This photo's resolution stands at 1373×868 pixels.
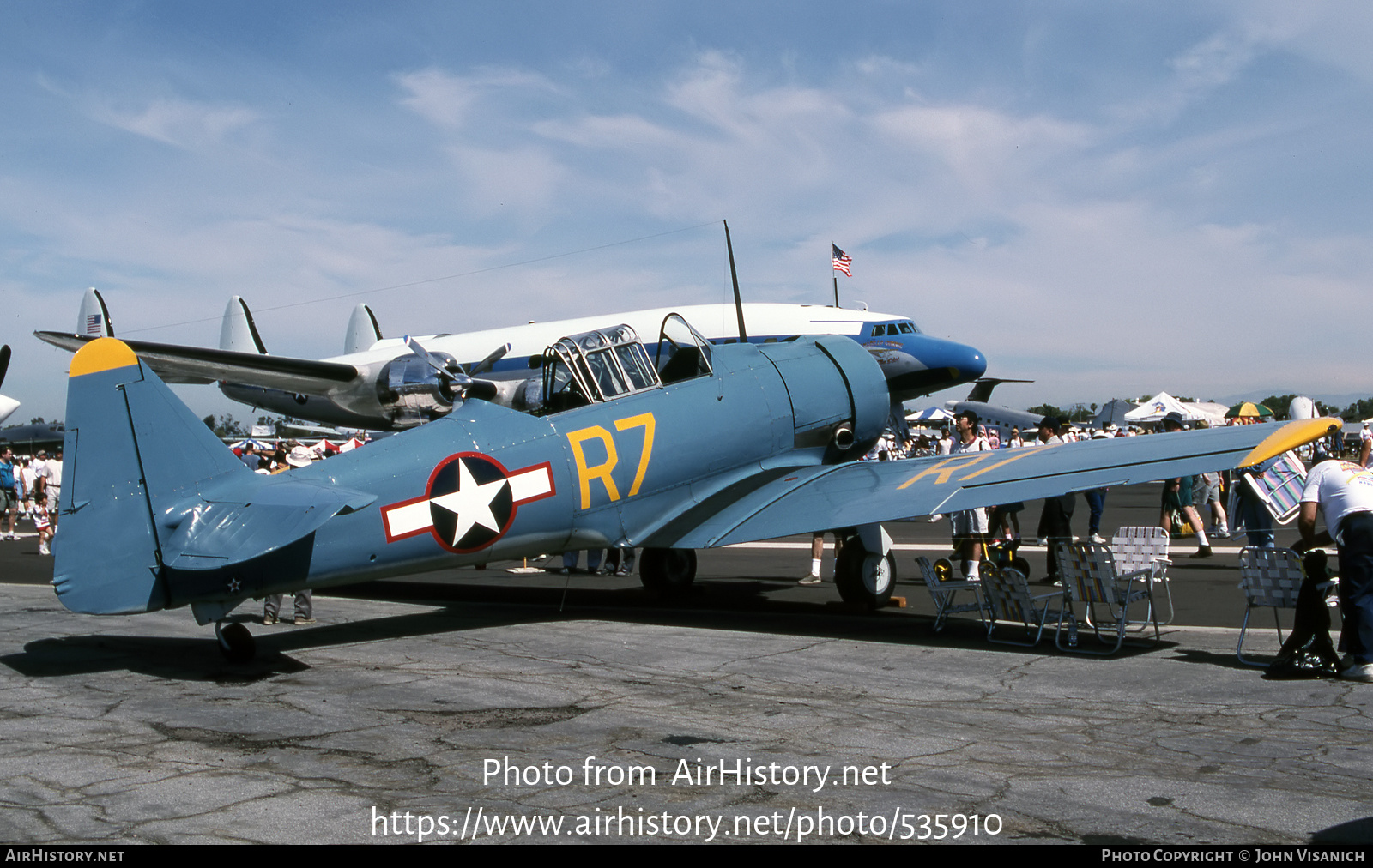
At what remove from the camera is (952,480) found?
884 centimetres

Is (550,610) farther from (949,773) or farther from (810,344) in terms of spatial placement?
(949,773)

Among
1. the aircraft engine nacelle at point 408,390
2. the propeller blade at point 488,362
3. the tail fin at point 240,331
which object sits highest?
the tail fin at point 240,331

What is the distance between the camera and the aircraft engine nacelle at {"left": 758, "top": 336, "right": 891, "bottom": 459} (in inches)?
435

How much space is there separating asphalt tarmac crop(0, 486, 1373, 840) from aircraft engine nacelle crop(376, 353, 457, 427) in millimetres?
14346

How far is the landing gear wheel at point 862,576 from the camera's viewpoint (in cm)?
980

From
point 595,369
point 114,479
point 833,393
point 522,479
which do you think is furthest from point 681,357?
point 114,479

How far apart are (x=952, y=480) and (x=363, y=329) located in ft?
127

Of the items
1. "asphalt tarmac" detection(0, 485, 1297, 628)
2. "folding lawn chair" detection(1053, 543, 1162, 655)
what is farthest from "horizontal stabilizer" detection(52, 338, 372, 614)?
"folding lawn chair" detection(1053, 543, 1162, 655)

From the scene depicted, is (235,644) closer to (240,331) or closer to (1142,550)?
(1142,550)

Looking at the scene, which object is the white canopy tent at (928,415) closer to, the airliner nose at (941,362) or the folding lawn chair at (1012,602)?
the airliner nose at (941,362)

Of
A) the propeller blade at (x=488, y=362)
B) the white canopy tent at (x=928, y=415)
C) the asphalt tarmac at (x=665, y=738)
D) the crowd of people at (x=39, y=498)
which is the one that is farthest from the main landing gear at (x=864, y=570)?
the white canopy tent at (x=928, y=415)

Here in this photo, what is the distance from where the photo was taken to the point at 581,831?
3855mm

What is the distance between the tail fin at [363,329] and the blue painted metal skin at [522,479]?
114ft

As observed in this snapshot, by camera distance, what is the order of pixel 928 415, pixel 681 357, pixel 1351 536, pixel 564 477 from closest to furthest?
pixel 1351 536 → pixel 564 477 → pixel 681 357 → pixel 928 415
